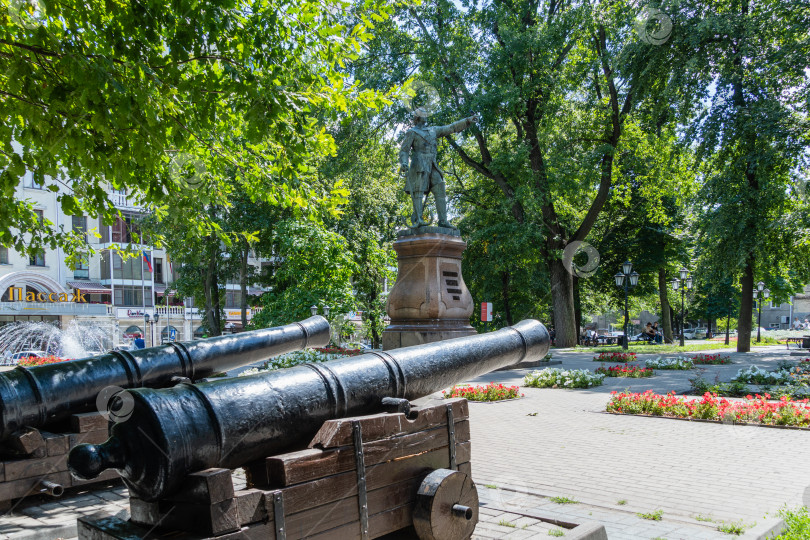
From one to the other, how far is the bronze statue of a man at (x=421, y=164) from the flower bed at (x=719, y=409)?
4243 mm

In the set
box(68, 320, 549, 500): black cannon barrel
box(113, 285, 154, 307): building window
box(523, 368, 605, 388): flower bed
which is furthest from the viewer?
box(113, 285, 154, 307): building window

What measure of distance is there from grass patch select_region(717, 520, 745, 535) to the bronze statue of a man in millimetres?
7463

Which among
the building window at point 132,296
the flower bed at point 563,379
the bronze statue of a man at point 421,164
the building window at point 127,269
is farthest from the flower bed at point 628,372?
the building window at point 127,269

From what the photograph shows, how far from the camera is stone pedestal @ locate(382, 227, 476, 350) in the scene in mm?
10352

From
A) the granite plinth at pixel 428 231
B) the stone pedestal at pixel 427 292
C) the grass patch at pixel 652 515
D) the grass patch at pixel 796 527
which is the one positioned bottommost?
the grass patch at pixel 652 515

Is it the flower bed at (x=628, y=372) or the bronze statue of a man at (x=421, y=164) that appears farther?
the flower bed at (x=628, y=372)

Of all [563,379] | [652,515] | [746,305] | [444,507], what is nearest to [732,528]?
[652,515]

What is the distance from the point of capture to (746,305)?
73.5 feet

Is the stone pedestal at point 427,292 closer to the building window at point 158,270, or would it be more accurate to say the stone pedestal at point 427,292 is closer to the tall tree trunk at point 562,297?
the tall tree trunk at point 562,297

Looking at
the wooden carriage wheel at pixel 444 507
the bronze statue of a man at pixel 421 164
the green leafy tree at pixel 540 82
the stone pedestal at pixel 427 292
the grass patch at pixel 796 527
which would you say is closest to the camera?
the wooden carriage wheel at pixel 444 507

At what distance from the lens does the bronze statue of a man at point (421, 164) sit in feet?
36.3

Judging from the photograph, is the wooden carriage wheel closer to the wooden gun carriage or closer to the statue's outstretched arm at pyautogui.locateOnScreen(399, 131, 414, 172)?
the wooden gun carriage

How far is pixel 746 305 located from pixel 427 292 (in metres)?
17.0

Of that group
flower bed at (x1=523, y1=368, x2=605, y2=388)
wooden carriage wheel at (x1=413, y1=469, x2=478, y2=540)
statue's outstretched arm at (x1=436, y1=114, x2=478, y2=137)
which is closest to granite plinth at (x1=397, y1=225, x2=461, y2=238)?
statue's outstretched arm at (x1=436, y1=114, x2=478, y2=137)
